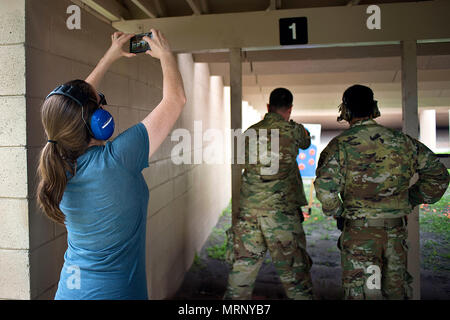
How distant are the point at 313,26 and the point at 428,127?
4.75ft

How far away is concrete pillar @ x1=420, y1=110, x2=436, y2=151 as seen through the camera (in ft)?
9.33

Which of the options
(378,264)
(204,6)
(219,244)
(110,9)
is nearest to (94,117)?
(110,9)

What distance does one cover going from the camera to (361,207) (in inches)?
83.5

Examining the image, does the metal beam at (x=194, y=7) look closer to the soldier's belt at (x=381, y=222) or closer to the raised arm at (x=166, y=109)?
the raised arm at (x=166, y=109)

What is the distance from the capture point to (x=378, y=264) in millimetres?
2092

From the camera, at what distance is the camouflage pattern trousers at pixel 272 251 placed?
2.51 meters

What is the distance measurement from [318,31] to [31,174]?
2.14 m

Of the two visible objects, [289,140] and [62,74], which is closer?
[62,74]

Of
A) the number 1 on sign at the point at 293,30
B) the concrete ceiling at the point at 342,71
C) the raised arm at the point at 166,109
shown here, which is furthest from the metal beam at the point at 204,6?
the raised arm at the point at 166,109

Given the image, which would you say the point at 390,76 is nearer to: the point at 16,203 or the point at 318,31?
the point at 318,31

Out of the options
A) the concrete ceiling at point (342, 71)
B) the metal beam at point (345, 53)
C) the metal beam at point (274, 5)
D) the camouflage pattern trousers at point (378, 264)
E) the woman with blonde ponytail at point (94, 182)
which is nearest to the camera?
the woman with blonde ponytail at point (94, 182)

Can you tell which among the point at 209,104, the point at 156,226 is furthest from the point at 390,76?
the point at 156,226

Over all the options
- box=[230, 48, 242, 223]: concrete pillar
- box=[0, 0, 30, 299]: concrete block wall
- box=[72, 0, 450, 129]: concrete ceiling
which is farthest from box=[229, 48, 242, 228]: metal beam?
box=[0, 0, 30, 299]: concrete block wall

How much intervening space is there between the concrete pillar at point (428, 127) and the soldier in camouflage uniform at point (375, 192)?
0.83 m
